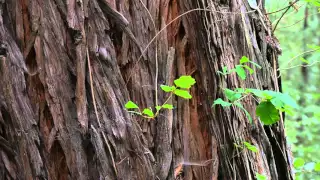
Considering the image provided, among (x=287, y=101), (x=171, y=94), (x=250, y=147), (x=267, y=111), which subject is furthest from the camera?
(x=250, y=147)

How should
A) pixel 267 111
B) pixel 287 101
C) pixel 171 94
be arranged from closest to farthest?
pixel 287 101
pixel 267 111
pixel 171 94

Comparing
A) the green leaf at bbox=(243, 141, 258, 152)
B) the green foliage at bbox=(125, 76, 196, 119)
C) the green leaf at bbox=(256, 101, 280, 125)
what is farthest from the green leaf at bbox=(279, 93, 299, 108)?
the green leaf at bbox=(243, 141, 258, 152)

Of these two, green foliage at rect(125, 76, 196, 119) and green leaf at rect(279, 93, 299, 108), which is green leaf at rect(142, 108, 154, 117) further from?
green leaf at rect(279, 93, 299, 108)

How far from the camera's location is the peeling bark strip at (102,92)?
3.72 feet

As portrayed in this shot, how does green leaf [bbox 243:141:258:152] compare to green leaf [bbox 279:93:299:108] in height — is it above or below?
below

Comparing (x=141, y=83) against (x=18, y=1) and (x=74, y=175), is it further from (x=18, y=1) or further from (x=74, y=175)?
(x=18, y=1)

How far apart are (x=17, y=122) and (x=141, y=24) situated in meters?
0.53

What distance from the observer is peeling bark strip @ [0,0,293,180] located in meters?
1.13

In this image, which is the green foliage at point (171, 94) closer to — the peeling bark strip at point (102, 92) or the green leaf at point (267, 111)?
the peeling bark strip at point (102, 92)

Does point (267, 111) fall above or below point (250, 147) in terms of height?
above

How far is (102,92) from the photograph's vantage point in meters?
1.16

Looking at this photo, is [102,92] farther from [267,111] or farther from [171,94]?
[267,111]

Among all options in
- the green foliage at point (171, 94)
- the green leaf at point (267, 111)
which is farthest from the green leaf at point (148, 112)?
the green leaf at point (267, 111)

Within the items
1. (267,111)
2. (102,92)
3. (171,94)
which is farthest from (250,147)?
(102,92)
